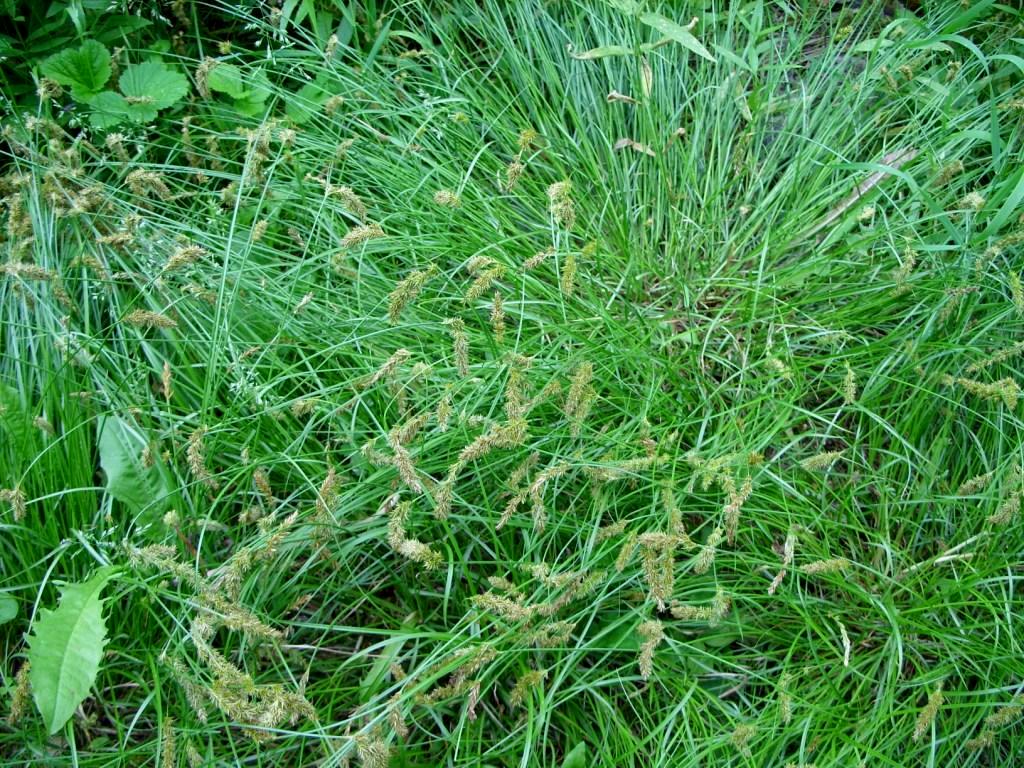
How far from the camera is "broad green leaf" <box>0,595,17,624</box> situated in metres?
1.86

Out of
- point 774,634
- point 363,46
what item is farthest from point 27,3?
point 774,634

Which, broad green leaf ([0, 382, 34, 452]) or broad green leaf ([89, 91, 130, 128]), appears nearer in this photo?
broad green leaf ([0, 382, 34, 452])

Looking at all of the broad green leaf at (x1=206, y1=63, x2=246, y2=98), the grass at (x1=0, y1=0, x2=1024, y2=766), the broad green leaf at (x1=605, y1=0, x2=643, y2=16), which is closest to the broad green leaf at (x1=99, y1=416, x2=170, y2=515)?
the grass at (x1=0, y1=0, x2=1024, y2=766)

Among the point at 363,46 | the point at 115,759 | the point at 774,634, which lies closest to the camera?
the point at 115,759

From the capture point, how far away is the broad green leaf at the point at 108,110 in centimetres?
256

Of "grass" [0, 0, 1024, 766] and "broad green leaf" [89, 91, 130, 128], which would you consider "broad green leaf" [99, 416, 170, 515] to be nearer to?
"grass" [0, 0, 1024, 766]

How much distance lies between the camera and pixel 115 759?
1717 millimetres

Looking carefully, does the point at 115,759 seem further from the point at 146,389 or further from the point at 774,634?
the point at 774,634

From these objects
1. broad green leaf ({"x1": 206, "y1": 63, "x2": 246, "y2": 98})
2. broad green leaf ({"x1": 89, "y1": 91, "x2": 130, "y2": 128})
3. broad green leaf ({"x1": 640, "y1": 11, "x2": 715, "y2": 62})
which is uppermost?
broad green leaf ({"x1": 89, "y1": 91, "x2": 130, "y2": 128})

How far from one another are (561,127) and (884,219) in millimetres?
843

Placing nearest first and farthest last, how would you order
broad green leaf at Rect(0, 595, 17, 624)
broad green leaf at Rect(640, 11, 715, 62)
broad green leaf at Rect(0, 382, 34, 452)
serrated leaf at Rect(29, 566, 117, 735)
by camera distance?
serrated leaf at Rect(29, 566, 117, 735) < broad green leaf at Rect(0, 595, 17, 624) < broad green leaf at Rect(0, 382, 34, 452) < broad green leaf at Rect(640, 11, 715, 62)

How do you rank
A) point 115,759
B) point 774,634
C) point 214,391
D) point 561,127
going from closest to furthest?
point 115,759
point 774,634
point 214,391
point 561,127

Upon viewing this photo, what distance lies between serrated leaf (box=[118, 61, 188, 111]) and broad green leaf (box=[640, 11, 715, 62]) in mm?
1205

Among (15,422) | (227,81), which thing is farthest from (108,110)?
(15,422)
